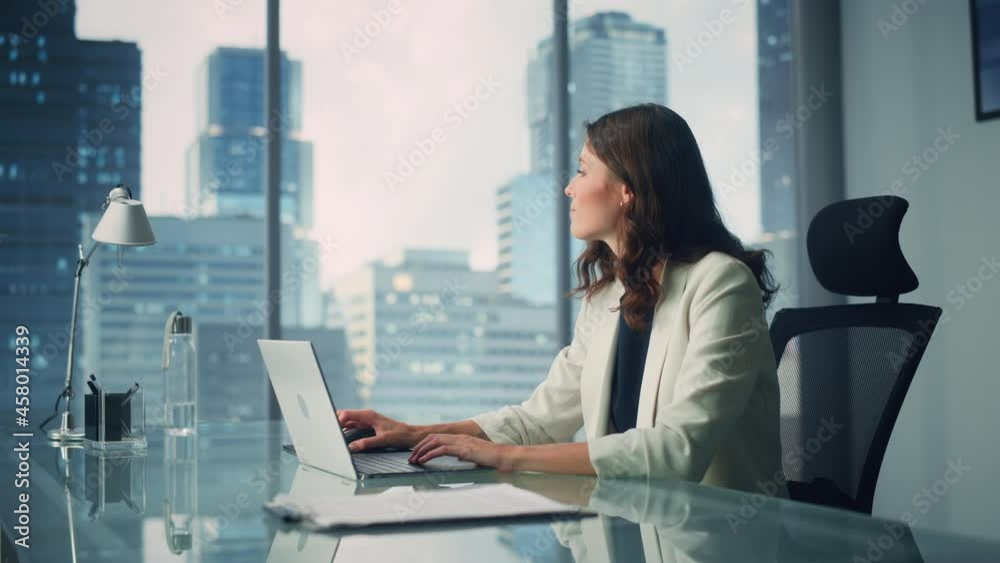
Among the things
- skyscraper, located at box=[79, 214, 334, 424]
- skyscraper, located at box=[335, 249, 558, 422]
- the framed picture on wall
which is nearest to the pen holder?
skyscraper, located at box=[79, 214, 334, 424]

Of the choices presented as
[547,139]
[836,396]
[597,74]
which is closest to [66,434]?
[836,396]

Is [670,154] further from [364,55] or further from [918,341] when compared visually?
[364,55]

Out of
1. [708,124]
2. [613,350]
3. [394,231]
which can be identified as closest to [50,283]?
[394,231]

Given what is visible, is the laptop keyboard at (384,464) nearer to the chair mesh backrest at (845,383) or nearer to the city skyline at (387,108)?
the chair mesh backrest at (845,383)

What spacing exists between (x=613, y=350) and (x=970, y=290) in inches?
80.3

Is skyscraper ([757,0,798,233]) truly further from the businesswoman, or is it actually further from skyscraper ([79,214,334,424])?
the businesswoman

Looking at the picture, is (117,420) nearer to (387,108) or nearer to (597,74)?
(387,108)

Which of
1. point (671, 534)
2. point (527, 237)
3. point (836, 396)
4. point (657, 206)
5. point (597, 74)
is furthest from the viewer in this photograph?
point (597, 74)

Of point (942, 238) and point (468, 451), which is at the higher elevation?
point (942, 238)

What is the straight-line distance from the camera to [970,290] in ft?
11.3

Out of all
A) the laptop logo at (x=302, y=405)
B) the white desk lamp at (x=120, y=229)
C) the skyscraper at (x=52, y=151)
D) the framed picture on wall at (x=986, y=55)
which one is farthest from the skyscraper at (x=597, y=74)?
the laptop logo at (x=302, y=405)

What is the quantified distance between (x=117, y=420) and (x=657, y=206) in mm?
1142

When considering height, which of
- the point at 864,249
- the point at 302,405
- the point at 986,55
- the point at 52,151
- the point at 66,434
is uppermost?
the point at 986,55

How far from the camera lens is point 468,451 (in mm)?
1528
